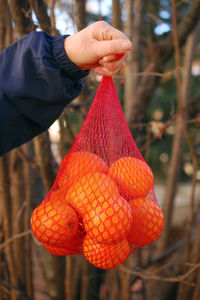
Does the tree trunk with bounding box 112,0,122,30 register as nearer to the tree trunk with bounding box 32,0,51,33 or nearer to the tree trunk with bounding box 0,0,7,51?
the tree trunk with bounding box 32,0,51,33

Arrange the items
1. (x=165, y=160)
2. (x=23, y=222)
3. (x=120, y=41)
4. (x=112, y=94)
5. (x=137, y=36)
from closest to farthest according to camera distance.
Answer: (x=120, y=41) < (x=112, y=94) < (x=23, y=222) < (x=137, y=36) < (x=165, y=160)

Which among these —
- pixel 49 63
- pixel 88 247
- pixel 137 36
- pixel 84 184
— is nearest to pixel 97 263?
pixel 88 247

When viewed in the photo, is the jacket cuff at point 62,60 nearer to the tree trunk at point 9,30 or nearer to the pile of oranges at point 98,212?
the pile of oranges at point 98,212

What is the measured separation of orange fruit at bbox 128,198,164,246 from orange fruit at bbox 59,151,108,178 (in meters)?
0.18

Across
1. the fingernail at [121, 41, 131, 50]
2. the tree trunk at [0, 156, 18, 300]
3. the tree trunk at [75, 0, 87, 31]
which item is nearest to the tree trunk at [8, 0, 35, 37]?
the tree trunk at [75, 0, 87, 31]

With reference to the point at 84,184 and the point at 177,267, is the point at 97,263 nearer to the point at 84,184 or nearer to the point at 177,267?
the point at 84,184

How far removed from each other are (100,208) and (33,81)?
43 centimetres

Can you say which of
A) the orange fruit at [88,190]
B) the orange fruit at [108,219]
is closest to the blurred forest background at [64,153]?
the orange fruit at [88,190]

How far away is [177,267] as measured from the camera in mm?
2057

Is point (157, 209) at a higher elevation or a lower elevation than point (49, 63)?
lower

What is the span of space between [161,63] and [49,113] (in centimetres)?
124

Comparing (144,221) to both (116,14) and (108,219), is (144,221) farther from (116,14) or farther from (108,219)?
(116,14)

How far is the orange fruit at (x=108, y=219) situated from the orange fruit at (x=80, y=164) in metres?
0.15

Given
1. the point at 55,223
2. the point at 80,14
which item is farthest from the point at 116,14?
the point at 55,223
